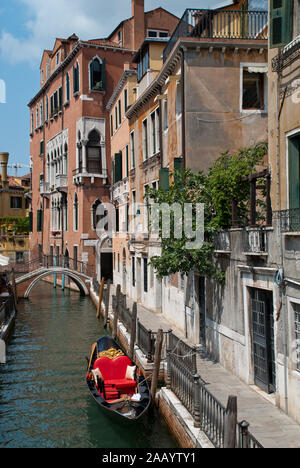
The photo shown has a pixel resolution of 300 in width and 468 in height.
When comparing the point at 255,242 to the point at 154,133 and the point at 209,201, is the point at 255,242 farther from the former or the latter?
the point at 154,133

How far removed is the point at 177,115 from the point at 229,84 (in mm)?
1779

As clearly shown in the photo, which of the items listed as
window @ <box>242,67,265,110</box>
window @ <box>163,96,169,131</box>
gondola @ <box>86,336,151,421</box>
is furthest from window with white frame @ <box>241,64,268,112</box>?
gondola @ <box>86,336,151,421</box>

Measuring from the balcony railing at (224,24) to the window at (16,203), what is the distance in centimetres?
4280

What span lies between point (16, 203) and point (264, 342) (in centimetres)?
4934

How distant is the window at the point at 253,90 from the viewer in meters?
14.8

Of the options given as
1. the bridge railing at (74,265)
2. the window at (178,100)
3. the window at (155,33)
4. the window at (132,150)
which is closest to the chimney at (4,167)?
the bridge railing at (74,265)

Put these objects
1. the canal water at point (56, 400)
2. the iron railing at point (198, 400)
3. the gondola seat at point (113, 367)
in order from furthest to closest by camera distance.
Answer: the gondola seat at point (113, 367) → the canal water at point (56, 400) → the iron railing at point (198, 400)

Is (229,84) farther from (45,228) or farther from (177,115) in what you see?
(45,228)

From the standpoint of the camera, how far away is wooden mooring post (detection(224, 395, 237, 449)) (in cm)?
568

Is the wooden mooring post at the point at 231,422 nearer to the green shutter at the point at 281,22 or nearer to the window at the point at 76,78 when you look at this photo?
the green shutter at the point at 281,22

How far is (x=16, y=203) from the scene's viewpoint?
55000 mm

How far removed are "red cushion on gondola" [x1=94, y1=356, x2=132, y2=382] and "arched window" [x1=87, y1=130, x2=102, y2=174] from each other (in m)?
22.2

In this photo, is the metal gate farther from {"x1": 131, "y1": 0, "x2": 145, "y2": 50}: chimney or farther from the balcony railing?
{"x1": 131, "y1": 0, "x2": 145, "y2": 50}: chimney

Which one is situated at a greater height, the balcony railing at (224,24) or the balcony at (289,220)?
the balcony railing at (224,24)
